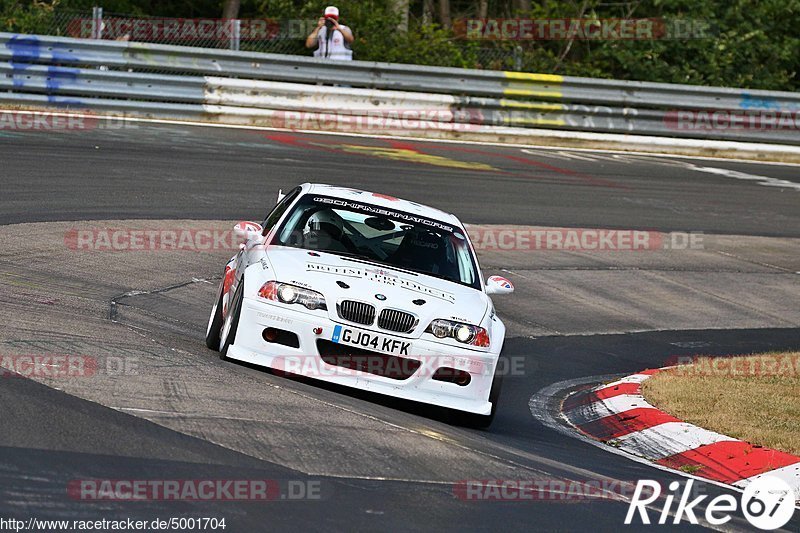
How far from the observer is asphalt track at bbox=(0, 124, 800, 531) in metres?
5.36

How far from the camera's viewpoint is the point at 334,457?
5.91m

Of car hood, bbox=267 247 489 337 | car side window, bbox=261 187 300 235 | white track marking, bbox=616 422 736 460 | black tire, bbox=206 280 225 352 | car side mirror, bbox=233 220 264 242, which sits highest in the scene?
car side window, bbox=261 187 300 235

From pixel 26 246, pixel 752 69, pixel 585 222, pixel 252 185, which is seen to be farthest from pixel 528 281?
pixel 752 69

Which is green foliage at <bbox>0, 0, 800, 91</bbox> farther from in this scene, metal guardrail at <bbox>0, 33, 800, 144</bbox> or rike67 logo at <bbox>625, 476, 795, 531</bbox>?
rike67 logo at <bbox>625, 476, 795, 531</bbox>

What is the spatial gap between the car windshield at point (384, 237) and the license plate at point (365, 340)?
1165 millimetres

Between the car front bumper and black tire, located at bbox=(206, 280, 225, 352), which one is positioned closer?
the car front bumper

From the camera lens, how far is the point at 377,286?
25.8 feet

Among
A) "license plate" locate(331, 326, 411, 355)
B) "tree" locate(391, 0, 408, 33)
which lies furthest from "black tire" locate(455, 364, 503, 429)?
"tree" locate(391, 0, 408, 33)

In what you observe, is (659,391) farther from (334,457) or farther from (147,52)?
(147,52)

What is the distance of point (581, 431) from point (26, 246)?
551cm

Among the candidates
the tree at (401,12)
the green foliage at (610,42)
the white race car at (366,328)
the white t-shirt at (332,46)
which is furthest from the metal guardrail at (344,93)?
the white race car at (366,328)

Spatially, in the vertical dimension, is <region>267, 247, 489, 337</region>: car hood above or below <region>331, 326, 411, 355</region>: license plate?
above

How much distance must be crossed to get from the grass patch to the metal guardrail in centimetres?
1127

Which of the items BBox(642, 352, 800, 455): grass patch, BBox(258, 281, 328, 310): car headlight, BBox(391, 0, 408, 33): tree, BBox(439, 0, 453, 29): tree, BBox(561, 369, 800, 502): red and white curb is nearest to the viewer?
BBox(561, 369, 800, 502): red and white curb
